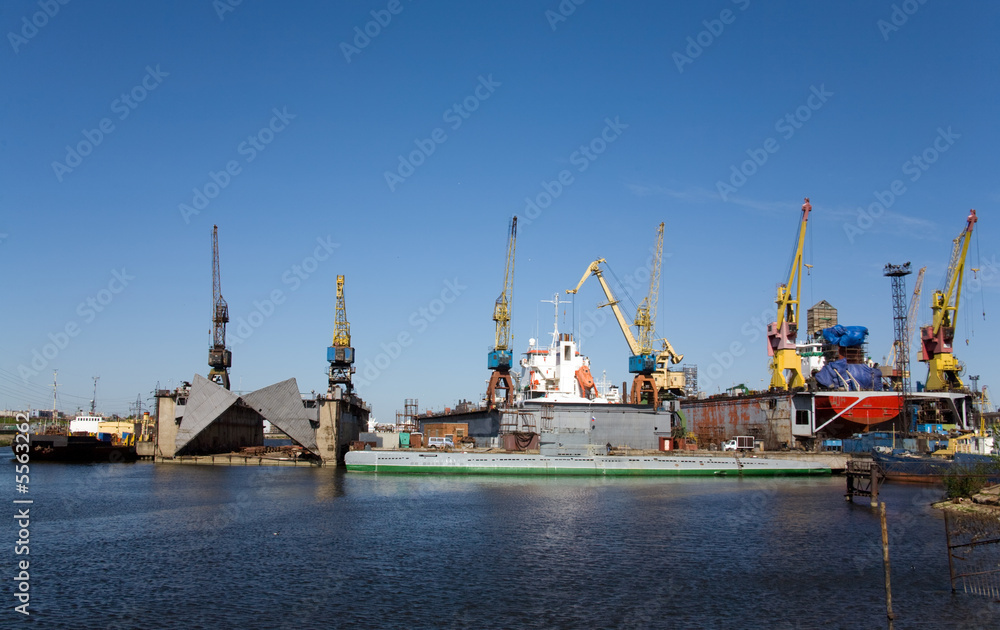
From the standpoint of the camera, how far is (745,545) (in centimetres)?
3438

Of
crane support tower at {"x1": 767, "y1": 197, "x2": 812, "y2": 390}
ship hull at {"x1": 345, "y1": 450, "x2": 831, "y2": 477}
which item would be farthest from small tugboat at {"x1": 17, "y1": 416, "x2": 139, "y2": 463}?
A: crane support tower at {"x1": 767, "y1": 197, "x2": 812, "y2": 390}

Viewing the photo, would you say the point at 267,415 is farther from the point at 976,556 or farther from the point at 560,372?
the point at 976,556

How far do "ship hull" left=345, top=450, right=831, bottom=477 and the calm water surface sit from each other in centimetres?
1785

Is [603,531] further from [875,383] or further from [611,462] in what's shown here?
[875,383]

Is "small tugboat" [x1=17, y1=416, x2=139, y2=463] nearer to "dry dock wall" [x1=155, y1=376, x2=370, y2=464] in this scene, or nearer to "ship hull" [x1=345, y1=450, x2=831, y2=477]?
"dry dock wall" [x1=155, y1=376, x2=370, y2=464]

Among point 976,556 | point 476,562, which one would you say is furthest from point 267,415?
point 976,556

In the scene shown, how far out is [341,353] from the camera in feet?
315

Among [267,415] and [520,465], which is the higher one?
[267,415]

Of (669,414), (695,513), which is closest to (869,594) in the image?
(695,513)

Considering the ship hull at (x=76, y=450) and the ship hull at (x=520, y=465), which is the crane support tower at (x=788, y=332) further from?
the ship hull at (x=76, y=450)

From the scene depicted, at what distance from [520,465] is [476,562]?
4200cm

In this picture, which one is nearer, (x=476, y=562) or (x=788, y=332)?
(x=476, y=562)

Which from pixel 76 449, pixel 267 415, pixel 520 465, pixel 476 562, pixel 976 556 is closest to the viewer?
pixel 476 562

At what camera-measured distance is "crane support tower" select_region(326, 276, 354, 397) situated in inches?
3777
